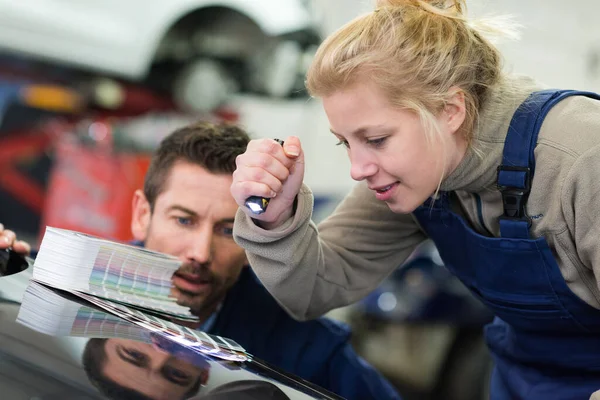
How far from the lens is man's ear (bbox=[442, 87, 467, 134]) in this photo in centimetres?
131

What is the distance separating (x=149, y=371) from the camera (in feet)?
3.13

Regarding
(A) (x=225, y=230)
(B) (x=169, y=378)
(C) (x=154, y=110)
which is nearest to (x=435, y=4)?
(A) (x=225, y=230)

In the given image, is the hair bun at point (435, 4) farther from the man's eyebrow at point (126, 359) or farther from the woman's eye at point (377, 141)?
the man's eyebrow at point (126, 359)

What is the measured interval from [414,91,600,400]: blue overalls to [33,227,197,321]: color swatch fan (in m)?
0.53

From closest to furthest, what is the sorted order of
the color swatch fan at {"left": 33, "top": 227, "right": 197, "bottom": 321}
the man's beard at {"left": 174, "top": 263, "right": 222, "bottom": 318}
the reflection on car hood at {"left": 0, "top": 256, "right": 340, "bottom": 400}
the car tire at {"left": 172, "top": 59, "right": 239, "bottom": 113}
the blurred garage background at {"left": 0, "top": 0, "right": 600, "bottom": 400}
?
the reflection on car hood at {"left": 0, "top": 256, "right": 340, "bottom": 400} < the color swatch fan at {"left": 33, "top": 227, "right": 197, "bottom": 321} < the man's beard at {"left": 174, "top": 263, "right": 222, "bottom": 318} < the blurred garage background at {"left": 0, "top": 0, "right": 600, "bottom": 400} < the car tire at {"left": 172, "top": 59, "right": 239, "bottom": 113}

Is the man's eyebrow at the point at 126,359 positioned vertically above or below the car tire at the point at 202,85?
below

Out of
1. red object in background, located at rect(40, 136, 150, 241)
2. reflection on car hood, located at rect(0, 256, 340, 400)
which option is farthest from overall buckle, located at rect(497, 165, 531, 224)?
red object in background, located at rect(40, 136, 150, 241)

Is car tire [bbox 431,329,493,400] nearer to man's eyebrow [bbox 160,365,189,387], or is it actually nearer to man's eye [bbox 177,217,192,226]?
man's eye [bbox 177,217,192,226]

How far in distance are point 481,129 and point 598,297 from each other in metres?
0.34

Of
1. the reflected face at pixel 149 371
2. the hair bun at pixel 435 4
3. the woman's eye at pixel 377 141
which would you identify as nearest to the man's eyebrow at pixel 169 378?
the reflected face at pixel 149 371

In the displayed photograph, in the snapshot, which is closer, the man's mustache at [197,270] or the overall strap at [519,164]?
the overall strap at [519,164]

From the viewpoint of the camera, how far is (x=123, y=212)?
11.4 feet

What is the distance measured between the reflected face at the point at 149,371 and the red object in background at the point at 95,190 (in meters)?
2.50

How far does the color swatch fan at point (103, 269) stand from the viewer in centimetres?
120
